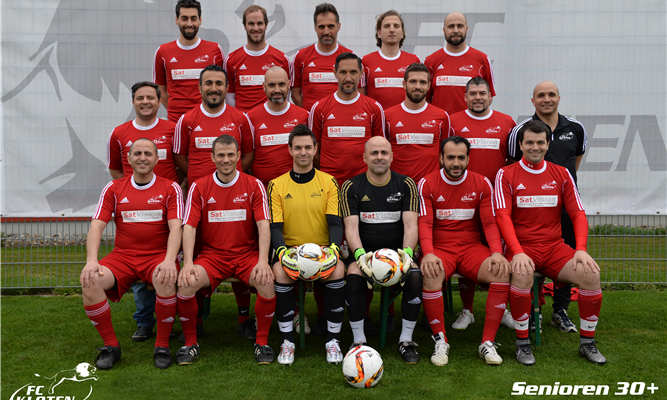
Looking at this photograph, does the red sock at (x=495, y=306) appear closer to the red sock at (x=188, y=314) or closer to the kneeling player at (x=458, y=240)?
the kneeling player at (x=458, y=240)

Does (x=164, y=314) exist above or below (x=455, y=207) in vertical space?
below

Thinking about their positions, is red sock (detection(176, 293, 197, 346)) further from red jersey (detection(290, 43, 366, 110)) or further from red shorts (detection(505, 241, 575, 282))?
red shorts (detection(505, 241, 575, 282))

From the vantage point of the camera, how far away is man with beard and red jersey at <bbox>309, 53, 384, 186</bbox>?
4.55m

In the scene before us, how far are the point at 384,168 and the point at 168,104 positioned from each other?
2632 mm

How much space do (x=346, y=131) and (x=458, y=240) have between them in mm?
1402

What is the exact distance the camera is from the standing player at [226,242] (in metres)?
3.85

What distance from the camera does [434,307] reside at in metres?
3.89

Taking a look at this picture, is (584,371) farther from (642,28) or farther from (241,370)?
(642,28)

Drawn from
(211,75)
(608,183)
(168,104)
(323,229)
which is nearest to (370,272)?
(323,229)

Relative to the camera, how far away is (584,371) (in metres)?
3.62

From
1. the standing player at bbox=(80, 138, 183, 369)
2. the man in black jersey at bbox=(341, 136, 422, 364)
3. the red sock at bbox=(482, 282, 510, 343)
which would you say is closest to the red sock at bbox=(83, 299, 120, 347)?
the standing player at bbox=(80, 138, 183, 369)

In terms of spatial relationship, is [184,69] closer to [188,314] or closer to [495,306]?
[188,314]

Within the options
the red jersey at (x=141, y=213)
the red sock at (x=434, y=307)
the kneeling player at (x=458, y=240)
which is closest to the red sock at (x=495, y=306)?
the kneeling player at (x=458, y=240)

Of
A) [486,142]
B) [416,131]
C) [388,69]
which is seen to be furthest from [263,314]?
[388,69]
